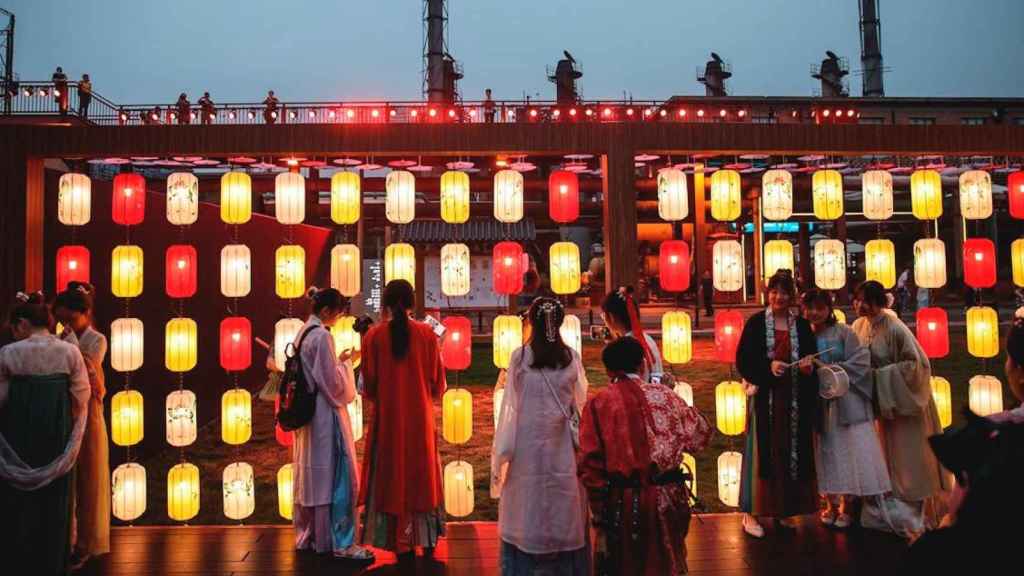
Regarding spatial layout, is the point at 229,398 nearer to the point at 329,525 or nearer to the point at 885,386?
the point at 329,525

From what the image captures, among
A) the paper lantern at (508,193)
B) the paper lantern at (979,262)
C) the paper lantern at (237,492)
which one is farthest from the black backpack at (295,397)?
the paper lantern at (979,262)

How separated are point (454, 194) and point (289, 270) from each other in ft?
5.54

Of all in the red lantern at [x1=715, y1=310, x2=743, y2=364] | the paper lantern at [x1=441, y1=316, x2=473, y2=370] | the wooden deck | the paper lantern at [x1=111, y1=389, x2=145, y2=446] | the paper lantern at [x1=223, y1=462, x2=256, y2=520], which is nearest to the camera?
the wooden deck

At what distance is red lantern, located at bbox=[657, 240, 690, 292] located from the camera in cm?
644

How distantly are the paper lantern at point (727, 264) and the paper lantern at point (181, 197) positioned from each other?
5.01 metres

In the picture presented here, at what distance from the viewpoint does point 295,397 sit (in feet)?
14.3

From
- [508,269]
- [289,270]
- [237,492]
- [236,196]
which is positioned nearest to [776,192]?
[508,269]

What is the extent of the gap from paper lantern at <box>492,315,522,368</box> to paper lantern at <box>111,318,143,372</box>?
319 centimetres

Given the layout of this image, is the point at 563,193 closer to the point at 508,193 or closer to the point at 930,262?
the point at 508,193

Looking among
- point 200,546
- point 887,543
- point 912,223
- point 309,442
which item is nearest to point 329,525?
point 309,442

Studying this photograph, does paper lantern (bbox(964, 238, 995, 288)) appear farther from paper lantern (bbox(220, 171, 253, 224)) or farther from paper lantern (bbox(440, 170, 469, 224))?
paper lantern (bbox(220, 171, 253, 224))

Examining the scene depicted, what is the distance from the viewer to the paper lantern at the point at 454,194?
228 inches

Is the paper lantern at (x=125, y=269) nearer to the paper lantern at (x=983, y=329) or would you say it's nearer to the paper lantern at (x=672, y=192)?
the paper lantern at (x=672, y=192)

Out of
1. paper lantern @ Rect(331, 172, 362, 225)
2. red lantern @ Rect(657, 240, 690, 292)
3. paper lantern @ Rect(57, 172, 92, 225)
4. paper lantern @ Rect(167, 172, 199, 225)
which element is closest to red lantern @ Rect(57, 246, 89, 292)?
paper lantern @ Rect(57, 172, 92, 225)
